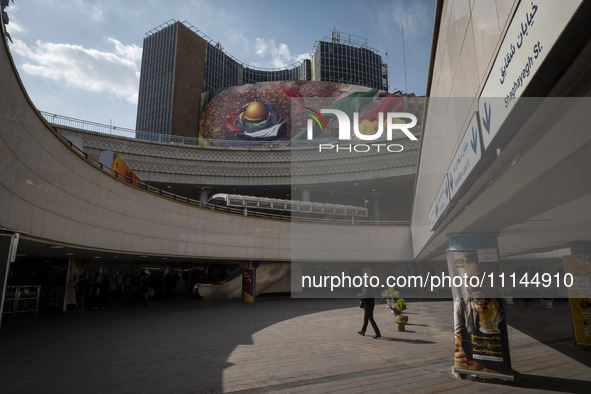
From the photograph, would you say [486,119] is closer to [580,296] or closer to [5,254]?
[5,254]

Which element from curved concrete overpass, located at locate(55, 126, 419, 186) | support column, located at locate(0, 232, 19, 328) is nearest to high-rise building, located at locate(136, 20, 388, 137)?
curved concrete overpass, located at locate(55, 126, 419, 186)

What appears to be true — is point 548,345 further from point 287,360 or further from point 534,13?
point 534,13

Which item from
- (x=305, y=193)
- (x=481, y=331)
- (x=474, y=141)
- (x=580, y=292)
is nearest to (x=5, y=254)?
(x=474, y=141)

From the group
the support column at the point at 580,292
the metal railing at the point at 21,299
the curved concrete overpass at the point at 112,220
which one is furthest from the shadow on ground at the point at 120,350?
the support column at the point at 580,292

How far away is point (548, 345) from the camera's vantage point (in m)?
9.74

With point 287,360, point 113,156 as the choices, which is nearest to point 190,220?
point 113,156

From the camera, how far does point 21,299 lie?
1633cm

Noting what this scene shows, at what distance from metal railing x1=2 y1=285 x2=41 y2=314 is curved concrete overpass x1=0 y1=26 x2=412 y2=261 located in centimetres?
602

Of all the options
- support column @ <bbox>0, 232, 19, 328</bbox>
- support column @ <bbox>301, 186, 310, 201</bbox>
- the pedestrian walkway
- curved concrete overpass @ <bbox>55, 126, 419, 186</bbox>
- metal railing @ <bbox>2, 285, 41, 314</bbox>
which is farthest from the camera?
support column @ <bbox>301, 186, 310, 201</bbox>

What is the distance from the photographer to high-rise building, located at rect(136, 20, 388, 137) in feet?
223

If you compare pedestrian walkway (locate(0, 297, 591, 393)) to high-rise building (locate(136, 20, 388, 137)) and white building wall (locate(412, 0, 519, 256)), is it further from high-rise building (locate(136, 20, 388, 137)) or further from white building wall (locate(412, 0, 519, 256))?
high-rise building (locate(136, 20, 388, 137))

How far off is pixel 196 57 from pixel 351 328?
72.5 m

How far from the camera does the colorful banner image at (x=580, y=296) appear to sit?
368 inches

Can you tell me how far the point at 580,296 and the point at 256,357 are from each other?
9.21m
